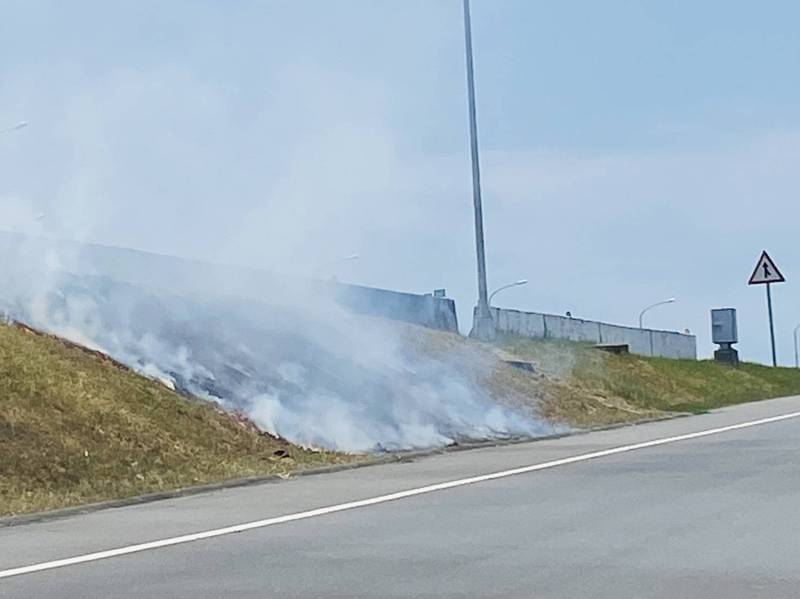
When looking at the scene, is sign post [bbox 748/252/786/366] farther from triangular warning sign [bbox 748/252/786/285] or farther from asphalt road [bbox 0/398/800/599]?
asphalt road [bbox 0/398/800/599]

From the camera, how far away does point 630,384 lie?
4600 centimetres

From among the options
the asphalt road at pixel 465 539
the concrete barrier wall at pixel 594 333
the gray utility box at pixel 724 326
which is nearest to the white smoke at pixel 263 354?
the asphalt road at pixel 465 539

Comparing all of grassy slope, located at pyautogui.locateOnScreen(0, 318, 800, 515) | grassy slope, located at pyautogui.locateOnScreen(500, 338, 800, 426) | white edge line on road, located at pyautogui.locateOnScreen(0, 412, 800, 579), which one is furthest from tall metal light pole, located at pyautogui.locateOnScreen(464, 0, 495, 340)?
white edge line on road, located at pyautogui.locateOnScreen(0, 412, 800, 579)

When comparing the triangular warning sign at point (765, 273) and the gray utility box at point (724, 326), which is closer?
the triangular warning sign at point (765, 273)

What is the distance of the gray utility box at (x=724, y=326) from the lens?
205ft

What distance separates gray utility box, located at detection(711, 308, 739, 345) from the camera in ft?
205

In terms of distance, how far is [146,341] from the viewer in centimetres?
2845

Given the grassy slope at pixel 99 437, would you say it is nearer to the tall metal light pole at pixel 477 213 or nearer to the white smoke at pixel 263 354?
the white smoke at pixel 263 354

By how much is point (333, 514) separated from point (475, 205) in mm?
26059

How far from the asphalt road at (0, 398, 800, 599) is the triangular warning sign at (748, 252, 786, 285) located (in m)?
27.5

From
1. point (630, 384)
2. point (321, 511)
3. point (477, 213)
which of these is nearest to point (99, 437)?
point (321, 511)

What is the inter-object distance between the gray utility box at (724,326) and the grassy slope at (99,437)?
131ft

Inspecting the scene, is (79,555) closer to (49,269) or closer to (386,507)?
(386,507)

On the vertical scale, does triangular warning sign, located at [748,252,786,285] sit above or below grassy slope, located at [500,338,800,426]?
above
